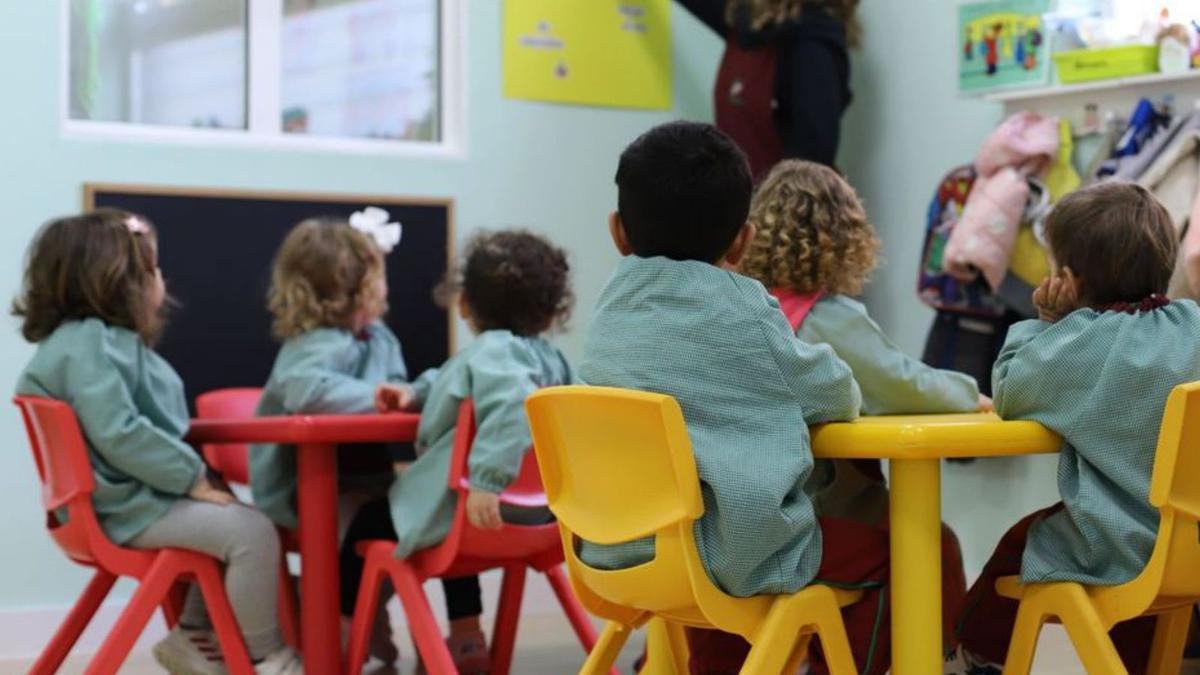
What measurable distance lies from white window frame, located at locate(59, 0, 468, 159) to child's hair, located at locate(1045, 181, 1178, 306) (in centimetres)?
248

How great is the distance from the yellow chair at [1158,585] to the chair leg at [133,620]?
1.55m

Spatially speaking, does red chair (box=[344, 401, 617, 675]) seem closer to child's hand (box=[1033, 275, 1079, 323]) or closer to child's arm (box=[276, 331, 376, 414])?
child's arm (box=[276, 331, 376, 414])

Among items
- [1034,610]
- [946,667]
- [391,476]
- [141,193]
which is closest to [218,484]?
[391,476]

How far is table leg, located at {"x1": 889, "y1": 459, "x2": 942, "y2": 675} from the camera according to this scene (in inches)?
75.3

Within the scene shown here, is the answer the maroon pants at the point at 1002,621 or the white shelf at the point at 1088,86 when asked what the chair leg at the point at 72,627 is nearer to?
the maroon pants at the point at 1002,621

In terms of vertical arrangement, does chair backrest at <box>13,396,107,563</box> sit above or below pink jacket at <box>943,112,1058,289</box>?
below

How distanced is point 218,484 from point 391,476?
0.44m

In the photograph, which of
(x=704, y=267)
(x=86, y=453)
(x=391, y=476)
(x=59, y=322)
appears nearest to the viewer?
(x=704, y=267)

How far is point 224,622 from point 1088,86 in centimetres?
229

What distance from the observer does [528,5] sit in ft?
14.5

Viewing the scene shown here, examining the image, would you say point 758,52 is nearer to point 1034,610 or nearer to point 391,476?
point 391,476

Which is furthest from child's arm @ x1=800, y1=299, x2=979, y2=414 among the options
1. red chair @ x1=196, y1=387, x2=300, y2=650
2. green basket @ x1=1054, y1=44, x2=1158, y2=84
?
red chair @ x1=196, y1=387, x2=300, y2=650

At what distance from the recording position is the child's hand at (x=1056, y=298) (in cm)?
212

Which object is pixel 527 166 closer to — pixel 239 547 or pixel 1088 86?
pixel 1088 86
